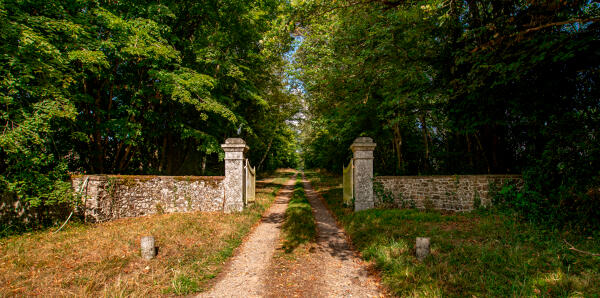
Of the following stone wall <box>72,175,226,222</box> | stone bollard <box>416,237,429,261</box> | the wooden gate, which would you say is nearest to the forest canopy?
stone wall <box>72,175,226,222</box>

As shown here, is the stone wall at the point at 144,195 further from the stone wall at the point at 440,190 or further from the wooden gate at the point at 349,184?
the stone wall at the point at 440,190

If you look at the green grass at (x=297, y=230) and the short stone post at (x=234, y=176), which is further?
the short stone post at (x=234, y=176)

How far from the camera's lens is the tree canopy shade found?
214 inches

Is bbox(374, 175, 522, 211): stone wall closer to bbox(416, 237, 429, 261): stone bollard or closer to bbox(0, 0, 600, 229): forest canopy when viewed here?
bbox(0, 0, 600, 229): forest canopy

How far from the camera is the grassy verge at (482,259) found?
3.17 metres

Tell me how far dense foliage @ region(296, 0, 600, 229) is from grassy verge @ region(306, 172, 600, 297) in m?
1.45

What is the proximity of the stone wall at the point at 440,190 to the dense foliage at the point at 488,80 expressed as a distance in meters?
0.62

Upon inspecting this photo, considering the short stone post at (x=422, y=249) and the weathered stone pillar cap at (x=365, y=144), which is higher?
the weathered stone pillar cap at (x=365, y=144)

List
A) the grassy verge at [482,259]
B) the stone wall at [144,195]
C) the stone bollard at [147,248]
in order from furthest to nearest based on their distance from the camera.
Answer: the stone wall at [144,195], the stone bollard at [147,248], the grassy verge at [482,259]

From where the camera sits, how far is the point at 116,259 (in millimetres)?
4297

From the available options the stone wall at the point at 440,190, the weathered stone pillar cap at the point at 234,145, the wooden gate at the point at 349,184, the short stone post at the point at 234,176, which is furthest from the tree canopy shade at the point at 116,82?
the stone wall at the point at 440,190

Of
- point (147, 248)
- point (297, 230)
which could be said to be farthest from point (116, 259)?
point (297, 230)

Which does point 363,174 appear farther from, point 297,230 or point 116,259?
point 116,259

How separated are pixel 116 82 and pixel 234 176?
651 centimetres
